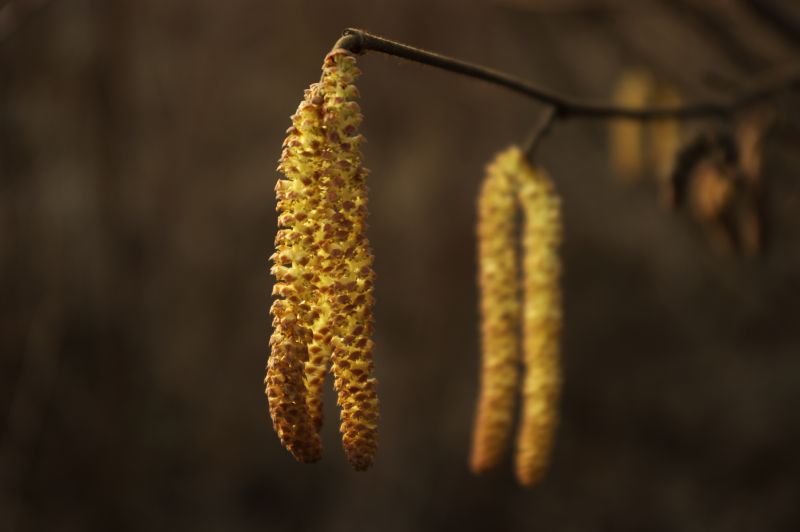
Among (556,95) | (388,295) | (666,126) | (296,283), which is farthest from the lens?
(388,295)

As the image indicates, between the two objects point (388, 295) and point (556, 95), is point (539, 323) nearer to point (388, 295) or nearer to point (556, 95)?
point (556, 95)

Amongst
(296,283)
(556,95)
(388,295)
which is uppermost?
(388,295)

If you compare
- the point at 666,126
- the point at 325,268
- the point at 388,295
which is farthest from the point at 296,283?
the point at 388,295

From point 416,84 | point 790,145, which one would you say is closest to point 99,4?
point 416,84

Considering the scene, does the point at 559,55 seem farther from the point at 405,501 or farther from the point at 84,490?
the point at 84,490

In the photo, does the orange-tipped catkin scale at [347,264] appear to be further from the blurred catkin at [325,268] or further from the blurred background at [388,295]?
the blurred background at [388,295]

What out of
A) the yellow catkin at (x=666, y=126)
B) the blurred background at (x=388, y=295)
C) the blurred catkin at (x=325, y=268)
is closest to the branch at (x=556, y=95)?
the blurred catkin at (x=325, y=268)
